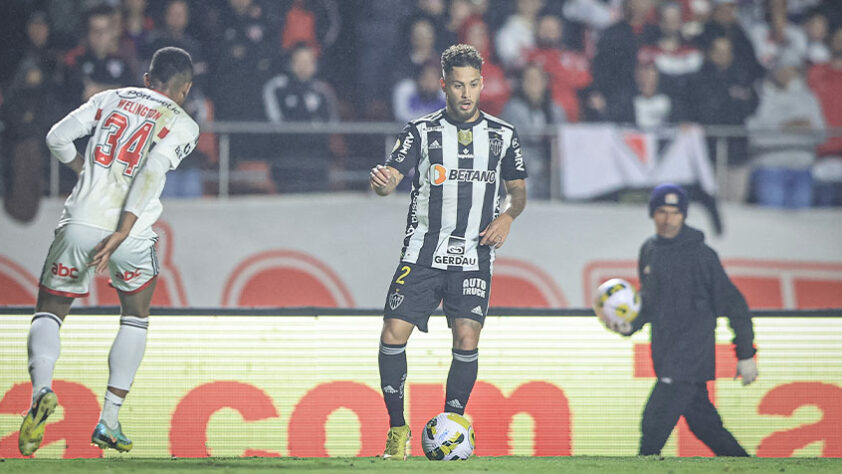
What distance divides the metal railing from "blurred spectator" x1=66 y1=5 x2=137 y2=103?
0.75m

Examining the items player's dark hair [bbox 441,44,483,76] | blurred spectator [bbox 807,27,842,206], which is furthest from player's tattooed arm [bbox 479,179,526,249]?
blurred spectator [bbox 807,27,842,206]

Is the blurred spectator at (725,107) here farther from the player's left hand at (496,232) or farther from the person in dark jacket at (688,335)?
the player's left hand at (496,232)

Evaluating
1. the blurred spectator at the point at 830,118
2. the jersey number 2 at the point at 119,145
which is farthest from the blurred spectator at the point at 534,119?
the jersey number 2 at the point at 119,145

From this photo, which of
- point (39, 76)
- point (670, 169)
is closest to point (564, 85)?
point (670, 169)

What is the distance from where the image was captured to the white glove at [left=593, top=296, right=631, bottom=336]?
21.6ft

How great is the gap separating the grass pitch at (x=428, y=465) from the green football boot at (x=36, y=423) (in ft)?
0.37

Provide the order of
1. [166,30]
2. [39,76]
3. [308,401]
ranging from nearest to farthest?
[308,401] < [39,76] < [166,30]

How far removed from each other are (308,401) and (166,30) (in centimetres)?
516

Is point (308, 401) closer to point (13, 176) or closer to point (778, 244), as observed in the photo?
point (13, 176)

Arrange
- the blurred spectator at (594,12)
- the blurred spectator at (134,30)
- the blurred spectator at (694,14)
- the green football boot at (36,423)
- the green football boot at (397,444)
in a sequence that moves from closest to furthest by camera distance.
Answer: the green football boot at (36,423), the green football boot at (397,444), the blurred spectator at (134,30), the blurred spectator at (594,12), the blurred spectator at (694,14)

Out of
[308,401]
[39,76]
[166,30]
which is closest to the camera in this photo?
[308,401]

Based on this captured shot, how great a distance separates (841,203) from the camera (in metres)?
10.9

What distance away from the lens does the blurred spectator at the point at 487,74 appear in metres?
10.5

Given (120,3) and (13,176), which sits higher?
(120,3)
